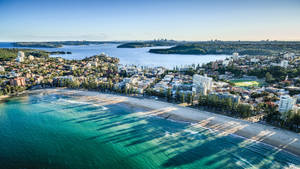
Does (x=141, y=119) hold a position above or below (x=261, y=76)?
below

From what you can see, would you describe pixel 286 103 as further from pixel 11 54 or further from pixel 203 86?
pixel 11 54

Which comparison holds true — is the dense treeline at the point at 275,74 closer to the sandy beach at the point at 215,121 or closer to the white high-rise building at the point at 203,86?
the white high-rise building at the point at 203,86

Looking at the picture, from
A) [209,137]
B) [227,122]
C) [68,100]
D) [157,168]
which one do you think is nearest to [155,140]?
[157,168]

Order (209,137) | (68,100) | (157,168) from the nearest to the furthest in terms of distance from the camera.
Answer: (157,168) < (209,137) < (68,100)

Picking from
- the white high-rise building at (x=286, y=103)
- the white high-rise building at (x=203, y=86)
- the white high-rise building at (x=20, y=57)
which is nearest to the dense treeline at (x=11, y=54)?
the white high-rise building at (x=20, y=57)

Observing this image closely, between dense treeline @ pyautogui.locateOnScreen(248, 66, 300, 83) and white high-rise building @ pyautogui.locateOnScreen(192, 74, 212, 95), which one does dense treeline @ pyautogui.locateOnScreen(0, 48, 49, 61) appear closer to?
white high-rise building @ pyautogui.locateOnScreen(192, 74, 212, 95)

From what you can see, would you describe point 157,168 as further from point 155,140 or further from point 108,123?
point 108,123
